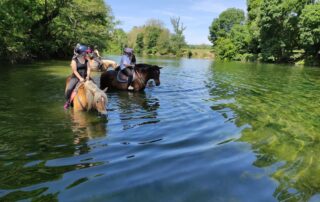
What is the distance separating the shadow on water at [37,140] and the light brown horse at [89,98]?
237 millimetres

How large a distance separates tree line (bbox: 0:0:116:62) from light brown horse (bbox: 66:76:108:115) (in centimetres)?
1584

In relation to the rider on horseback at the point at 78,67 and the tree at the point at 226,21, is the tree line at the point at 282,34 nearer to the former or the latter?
the tree at the point at 226,21

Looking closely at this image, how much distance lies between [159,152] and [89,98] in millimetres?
3237

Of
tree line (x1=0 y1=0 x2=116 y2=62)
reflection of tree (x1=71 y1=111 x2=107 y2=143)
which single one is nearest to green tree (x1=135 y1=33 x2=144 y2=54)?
tree line (x1=0 y1=0 x2=116 y2=62)

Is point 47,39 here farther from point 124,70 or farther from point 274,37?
point 274,37

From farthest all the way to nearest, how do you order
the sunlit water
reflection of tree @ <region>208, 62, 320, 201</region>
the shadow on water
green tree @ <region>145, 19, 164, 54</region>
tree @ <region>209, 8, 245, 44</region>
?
1. green tree @ <region>145, 19, 164, 54</region>
2. tree @ <region>209, 8, 245, 44</region>
3. reflection of tree @ <region>208, 62, 320, 201</region>
4. the shadow on water
5. the sunlit water

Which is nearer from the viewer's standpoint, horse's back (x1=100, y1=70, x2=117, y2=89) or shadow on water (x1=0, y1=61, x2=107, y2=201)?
shadow on water (x1=0, y1=61, x2=107, y2=201)

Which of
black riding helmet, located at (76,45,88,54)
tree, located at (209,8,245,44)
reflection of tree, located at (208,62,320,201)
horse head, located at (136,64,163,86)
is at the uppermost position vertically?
tree, located at (209,8,245,44)

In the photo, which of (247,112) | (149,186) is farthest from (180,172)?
(247,112)

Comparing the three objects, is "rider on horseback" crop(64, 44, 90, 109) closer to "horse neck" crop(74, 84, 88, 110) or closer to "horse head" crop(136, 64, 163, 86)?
"horse neck" crop(74, 84, 88, 110)

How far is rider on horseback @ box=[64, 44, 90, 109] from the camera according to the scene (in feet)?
29.8

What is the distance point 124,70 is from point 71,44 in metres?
27.5

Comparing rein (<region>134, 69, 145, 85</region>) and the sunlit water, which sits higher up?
rein (<region>134, 69, 145, 85</region>)

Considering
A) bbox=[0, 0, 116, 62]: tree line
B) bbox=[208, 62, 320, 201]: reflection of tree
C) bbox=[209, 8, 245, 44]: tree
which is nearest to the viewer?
bbox=[208, 62, 320, 201]: reflection of tree
